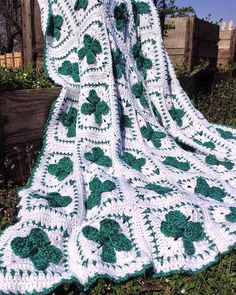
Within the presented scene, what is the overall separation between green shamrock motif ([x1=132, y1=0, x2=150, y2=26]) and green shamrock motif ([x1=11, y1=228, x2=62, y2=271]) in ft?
6.47

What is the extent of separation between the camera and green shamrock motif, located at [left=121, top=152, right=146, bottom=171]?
2.25 metres

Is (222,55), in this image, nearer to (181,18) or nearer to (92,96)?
(181,18)

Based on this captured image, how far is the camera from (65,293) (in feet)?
4.75

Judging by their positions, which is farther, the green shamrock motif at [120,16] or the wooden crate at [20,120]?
the green shamrock motif at [120,16]

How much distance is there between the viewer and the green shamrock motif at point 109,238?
1.56 m

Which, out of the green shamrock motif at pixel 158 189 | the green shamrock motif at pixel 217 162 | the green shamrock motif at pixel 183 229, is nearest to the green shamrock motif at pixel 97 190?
the green shamrock motif at pixel 158 189

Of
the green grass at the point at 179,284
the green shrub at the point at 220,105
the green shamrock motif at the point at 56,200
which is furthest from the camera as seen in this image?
the green shrub at the point at 220,105

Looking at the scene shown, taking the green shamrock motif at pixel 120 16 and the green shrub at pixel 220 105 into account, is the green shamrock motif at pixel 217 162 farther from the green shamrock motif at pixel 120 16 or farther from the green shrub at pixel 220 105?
the green shrub at pixel 220 105

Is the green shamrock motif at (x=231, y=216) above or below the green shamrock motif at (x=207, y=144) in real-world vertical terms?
below

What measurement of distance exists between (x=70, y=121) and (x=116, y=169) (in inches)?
18.9

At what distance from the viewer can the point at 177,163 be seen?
236 cm

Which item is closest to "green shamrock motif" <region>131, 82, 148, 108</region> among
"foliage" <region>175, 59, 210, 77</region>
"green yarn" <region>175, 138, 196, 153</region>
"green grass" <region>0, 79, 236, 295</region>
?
"green yarn" <region>175, 138, 196, 153</region>

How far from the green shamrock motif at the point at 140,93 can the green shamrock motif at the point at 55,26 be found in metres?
0.62

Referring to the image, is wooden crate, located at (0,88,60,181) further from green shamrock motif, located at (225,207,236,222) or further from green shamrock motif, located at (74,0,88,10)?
green shamrock motif, located at (225,207,236,222)
